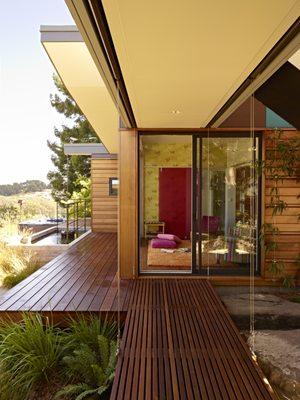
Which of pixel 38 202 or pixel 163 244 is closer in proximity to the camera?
pixel 163 244

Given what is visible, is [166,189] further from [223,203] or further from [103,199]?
[223,203]

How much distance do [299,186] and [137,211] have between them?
2.59 m

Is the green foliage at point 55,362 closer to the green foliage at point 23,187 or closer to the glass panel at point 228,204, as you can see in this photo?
the glass panel at point 228,204

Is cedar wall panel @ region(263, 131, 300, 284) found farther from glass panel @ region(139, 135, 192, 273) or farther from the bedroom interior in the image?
glass panel @ region(139, 135, 192, 273)

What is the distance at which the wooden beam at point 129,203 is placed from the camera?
5297 millimetres

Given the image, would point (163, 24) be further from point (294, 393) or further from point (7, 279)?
point (7, 279)

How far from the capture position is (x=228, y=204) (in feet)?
18.1

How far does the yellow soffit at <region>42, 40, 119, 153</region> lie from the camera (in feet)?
11.5

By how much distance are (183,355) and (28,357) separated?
57.4 inches

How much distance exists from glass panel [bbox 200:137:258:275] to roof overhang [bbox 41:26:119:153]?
6.29 feet

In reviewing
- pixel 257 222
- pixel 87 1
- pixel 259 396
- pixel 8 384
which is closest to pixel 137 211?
pixel 257 222

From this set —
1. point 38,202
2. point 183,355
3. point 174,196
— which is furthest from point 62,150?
point 183,355

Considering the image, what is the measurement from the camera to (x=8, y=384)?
2900 millimetres

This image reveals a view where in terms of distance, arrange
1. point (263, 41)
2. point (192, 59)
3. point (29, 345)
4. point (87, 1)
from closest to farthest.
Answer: point (87, 1), point (263, 41), point (192, 59), point (29, 345)
